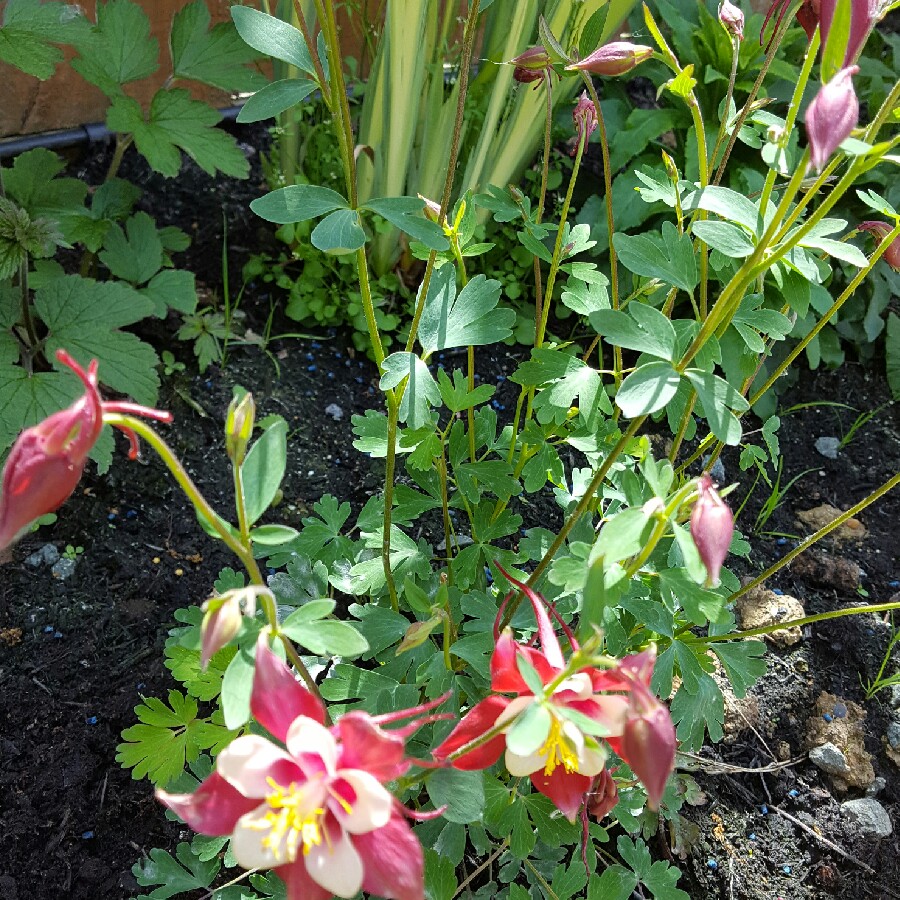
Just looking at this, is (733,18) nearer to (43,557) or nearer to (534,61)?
(534,61)

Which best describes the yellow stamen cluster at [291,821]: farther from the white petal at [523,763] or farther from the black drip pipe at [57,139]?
the black drip pipe at [57,139]

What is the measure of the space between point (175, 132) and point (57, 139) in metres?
0.60

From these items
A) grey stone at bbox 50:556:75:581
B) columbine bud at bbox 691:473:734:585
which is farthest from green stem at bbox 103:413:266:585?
grey stone at bbox 50:556:75:581

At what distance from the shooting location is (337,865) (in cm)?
66

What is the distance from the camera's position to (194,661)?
1122 millimetres

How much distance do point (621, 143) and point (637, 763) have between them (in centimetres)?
177

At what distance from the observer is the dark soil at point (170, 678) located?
4.42 feet

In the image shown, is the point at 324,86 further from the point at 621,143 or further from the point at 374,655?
the point at 621,143

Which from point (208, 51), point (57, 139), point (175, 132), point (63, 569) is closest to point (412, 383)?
point (63, 569)

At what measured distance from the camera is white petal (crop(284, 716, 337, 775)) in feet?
2.12

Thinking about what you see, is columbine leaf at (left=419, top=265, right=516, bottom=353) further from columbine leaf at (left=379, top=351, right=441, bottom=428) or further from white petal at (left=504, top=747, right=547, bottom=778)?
white petal at (left=504, top=747, right=547, bottom=778)

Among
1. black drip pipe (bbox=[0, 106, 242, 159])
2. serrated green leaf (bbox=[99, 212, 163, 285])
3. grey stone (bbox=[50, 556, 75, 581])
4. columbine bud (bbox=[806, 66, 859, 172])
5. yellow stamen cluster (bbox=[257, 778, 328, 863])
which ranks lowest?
grey stone (bbox=[50, 556, 75, 581])

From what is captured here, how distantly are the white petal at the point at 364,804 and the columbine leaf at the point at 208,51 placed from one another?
58.7 inches

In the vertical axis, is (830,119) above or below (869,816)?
above
